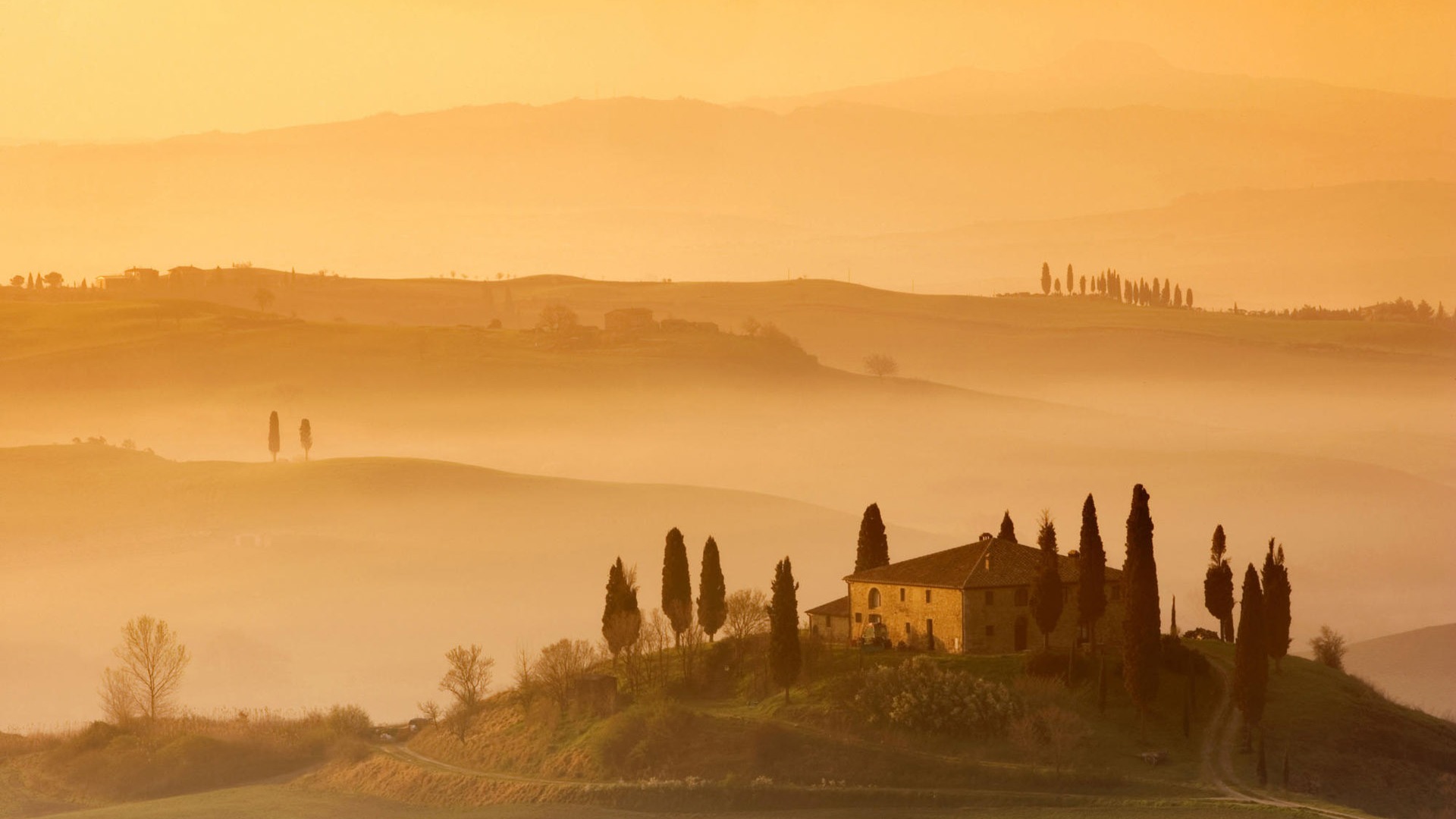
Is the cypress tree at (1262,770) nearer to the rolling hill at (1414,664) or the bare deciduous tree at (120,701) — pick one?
the rolling hill at (1414,664)

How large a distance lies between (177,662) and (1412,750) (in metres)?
79.4

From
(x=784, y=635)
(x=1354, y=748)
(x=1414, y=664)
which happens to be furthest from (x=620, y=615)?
(x=1414, y=664)

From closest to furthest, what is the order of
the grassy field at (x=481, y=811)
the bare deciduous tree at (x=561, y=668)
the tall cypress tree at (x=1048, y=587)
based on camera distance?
1. the grassy field at (x=481, y=811)
2. the tall cypress tree at (x=1048, y=587)
3. the bare deciduous tree at (x=561, y=668)

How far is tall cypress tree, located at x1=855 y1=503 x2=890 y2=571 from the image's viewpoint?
400 feet

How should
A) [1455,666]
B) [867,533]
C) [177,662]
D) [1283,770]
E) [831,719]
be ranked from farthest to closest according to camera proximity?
[1455,666]
[177,662]
[867,533]
[831,719]
[1283,770]

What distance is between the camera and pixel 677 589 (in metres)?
120

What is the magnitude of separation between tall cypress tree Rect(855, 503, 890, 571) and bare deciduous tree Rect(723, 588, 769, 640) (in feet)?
21.8

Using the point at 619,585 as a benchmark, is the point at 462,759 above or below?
below

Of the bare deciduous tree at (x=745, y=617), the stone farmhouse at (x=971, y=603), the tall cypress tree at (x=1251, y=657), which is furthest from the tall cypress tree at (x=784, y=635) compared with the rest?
the tall cypress tree at (x=1251, y=657)

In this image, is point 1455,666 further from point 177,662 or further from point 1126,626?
point 177,662

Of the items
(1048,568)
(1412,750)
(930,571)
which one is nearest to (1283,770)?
(1412,750)

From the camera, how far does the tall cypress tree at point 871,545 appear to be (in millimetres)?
122000

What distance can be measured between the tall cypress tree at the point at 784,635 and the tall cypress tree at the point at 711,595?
367 inches

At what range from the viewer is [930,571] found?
4500 inches
